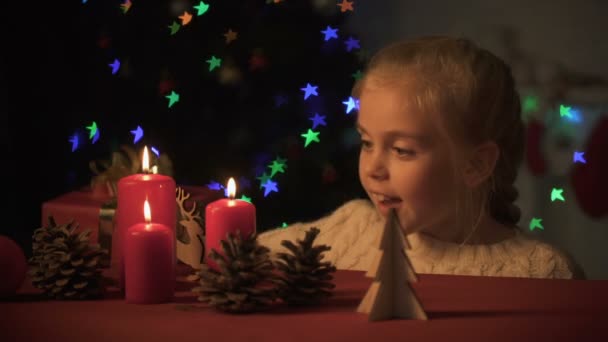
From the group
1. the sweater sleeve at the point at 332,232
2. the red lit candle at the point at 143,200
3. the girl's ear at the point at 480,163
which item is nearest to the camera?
the red lit candle at the point at 143,200

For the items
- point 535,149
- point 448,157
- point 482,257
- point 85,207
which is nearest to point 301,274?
point 448,157

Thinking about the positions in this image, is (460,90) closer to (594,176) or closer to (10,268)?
(10,268)

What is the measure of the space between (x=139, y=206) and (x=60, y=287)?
187 millimetres

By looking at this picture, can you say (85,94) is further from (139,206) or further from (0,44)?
(139,206)

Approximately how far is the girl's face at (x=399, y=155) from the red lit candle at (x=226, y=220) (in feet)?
1.92

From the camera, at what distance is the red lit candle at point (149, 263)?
126cm

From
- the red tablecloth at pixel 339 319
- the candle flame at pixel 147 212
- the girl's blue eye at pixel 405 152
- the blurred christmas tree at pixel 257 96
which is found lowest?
the red tablecloth at pixel 339 319

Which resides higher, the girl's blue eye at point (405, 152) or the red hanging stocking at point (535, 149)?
the red hanging stocking at point (535, 149)

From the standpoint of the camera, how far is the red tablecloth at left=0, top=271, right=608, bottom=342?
3.64 ft

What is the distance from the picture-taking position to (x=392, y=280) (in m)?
1.17

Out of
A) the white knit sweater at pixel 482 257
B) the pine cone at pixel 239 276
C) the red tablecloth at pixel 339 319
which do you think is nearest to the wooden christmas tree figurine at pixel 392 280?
the red tablecloth at pixel 339 319

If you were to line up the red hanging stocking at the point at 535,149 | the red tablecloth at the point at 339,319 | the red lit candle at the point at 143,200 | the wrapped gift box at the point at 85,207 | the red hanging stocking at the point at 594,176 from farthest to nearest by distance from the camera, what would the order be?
the red hanging stocking at the point at 535,149 → the red hanging stocking at the point at 594,176 → the wrapped gift box at the point at 85,207 → the red lit candle at the point at 143,200 → the red tablecloth at the point at 339,319

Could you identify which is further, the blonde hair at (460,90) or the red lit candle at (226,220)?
the blonde hair at (460,90)

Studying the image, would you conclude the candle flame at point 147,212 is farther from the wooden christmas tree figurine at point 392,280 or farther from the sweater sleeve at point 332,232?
the sweater sleeve at point 332,232
